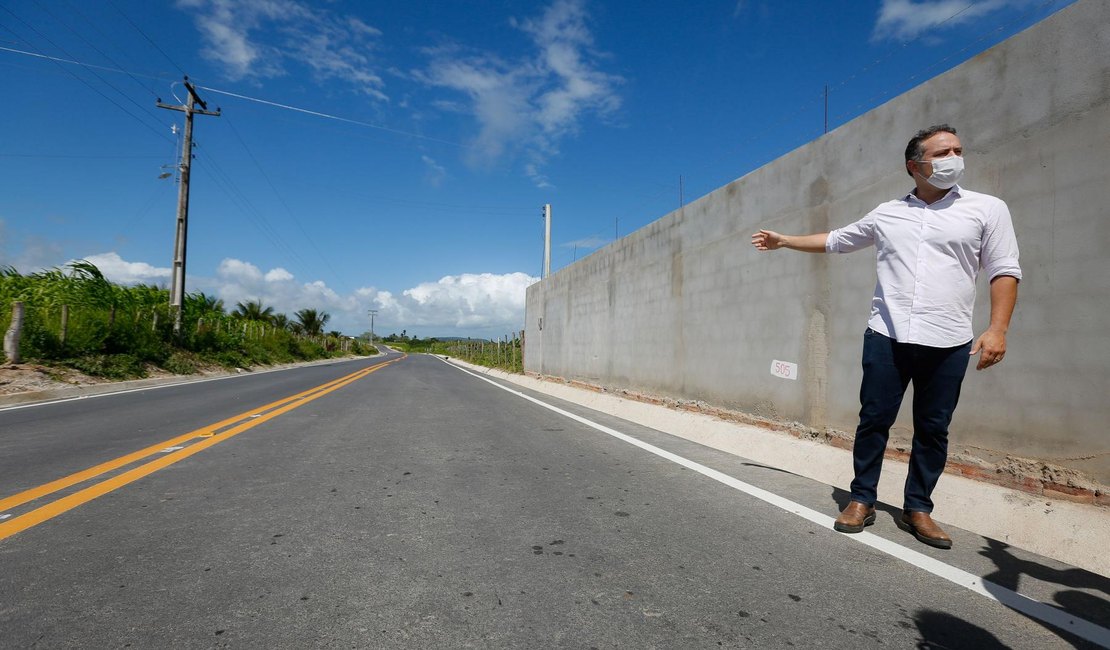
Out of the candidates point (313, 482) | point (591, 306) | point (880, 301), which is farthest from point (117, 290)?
point (880, 301)

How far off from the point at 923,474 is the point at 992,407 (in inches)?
43.4

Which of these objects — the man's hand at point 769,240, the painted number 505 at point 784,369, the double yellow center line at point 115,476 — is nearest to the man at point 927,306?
the man's hand at point 769,240

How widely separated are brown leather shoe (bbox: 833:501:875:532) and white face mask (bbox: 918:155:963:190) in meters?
1.63

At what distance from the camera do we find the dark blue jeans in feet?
8.67

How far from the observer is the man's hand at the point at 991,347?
236 cm

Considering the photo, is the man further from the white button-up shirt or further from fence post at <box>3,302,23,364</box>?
fence post at <box>3,302,23,364</box>

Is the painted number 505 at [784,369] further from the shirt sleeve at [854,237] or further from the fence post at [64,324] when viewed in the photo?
the fence post at [64,324]

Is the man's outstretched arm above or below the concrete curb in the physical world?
above

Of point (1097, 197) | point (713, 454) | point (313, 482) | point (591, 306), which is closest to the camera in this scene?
point (1097, 197)

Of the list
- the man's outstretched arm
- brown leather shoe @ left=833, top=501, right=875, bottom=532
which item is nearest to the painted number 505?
the man's outstretched arm

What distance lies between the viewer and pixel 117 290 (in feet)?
61.7

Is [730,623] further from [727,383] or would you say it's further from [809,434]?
[727,383]

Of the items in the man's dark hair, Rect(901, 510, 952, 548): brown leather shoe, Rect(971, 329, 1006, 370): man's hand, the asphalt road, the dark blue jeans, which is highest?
the man's dark hair

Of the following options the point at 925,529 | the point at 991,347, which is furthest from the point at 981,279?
the point at 925,529
